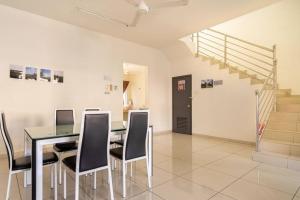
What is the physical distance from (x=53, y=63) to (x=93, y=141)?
291 centimetres

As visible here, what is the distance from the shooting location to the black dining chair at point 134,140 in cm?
217

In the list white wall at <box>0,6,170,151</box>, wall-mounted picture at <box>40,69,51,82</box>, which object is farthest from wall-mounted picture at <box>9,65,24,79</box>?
wall-mounted picture at <box>40,69,51,82</box>

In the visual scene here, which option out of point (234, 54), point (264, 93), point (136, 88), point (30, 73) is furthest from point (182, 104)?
point (30, 73)

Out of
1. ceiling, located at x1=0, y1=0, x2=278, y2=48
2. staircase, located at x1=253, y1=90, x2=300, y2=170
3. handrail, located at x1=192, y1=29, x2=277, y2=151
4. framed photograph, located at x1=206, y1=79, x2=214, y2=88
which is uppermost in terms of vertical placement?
ceiling, located at x1=0, y1=0, x2=278, y2=48

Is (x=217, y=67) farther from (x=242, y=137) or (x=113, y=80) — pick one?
(x=113, y=80)

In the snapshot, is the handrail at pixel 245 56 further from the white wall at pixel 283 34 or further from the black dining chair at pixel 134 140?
the black dining chair at pixel 134 140

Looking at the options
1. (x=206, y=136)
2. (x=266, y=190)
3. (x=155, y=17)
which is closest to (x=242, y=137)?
(x=206, y=136)

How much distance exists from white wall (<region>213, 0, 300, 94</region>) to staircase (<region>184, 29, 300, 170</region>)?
28cm

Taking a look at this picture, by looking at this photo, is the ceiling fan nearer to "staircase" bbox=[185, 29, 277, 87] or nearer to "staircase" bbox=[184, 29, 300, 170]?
"staircase" bbox=[184, 29, 300, 170]

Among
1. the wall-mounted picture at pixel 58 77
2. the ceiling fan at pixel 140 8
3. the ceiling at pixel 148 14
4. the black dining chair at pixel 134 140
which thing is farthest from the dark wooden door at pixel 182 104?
the black dining chair at pixel 134 140

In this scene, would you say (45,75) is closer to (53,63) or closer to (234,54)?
(53,63)

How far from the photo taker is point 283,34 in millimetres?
4699

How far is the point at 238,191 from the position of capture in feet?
7.13

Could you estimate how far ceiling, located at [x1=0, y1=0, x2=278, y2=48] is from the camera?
10.8 feet
